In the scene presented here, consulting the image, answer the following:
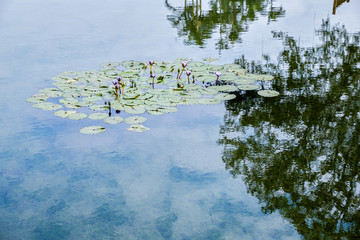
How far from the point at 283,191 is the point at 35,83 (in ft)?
11.1

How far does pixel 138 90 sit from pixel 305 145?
2.02 meters

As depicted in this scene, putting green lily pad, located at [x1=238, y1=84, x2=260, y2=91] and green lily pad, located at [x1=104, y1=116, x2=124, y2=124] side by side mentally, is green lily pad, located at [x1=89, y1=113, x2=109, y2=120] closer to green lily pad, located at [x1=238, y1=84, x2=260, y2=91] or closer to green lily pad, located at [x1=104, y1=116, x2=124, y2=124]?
green lily pad, located at [x1=104, y1=116, x2=124, y2=124]

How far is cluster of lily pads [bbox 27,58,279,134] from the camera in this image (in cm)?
412

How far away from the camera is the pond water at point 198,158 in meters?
2.56

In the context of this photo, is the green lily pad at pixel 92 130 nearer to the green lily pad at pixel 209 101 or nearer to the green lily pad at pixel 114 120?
the green lily pad at pixel 114 120

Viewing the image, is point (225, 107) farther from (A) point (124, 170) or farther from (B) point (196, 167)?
(A) point (124, 170)

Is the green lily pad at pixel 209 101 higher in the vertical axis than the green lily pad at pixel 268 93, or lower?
lower

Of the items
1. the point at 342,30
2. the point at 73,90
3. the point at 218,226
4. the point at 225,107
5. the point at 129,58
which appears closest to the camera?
the point at 218,226

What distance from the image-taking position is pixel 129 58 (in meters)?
5.81

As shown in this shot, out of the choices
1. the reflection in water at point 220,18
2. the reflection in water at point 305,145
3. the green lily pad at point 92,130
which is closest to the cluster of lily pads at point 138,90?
the green lily pad at point 92,130

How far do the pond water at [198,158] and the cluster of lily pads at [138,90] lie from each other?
4.7 inches

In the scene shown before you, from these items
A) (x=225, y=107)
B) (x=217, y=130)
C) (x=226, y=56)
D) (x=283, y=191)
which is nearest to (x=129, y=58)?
(x=226, y=56)

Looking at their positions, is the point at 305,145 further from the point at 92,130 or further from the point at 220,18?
the point at 220,18

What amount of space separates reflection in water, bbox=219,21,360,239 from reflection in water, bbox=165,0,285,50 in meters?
1.68
